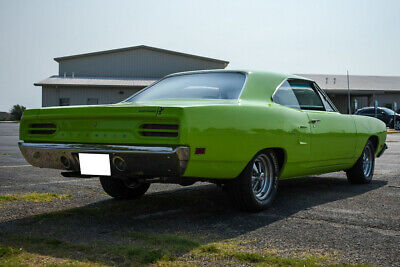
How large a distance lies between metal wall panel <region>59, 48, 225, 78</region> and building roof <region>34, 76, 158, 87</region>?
149 cm

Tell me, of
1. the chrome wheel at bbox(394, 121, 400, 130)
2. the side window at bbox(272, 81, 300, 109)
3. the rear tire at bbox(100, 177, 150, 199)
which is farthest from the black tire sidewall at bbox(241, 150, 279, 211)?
the chrome wheel at bbox(394, 121, 400, 130)

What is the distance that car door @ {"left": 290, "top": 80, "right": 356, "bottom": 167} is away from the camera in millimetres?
5129

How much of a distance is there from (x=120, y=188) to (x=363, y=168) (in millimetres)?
3331

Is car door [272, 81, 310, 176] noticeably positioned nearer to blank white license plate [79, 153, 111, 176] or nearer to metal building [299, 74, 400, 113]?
blank white license plate [79, 153, 111, 176]

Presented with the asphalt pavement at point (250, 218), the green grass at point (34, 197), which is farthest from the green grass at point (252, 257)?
the green grass at point (34, 197)

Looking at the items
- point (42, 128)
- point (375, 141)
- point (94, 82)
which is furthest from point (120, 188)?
point (94, 82)

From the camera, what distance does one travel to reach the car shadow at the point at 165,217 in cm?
358

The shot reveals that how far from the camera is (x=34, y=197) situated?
506cm

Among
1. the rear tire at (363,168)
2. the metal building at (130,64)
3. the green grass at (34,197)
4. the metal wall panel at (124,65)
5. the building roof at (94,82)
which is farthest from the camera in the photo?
the metal wall panel at (124,65)

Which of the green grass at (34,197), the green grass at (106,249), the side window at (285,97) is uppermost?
the side window at (285,97)

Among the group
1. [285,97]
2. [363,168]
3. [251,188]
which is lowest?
[363,168]

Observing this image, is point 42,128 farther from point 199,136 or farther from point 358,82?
point 358,82

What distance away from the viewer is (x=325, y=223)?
3984mm

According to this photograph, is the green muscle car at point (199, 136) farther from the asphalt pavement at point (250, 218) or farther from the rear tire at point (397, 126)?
the rear tire at point (397, 126)
